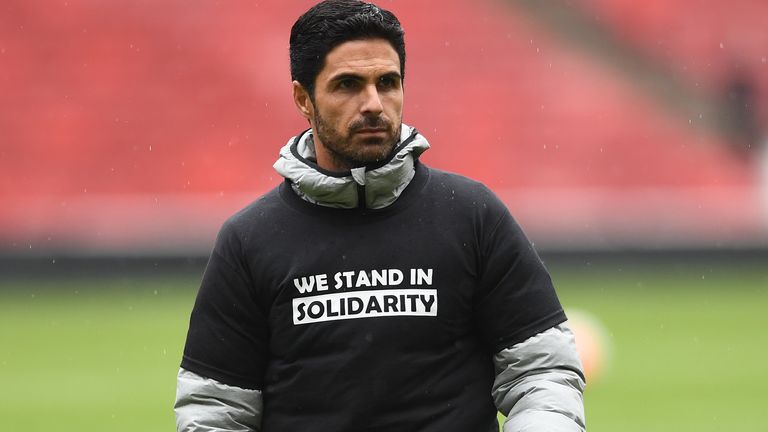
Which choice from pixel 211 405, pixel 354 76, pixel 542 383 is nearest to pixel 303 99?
pixel 354 76

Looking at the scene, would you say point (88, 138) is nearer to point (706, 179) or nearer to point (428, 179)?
point (706, 179)

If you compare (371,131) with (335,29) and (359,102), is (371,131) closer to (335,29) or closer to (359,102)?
(359,102)

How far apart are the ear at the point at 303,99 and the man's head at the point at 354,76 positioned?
7 centimetres

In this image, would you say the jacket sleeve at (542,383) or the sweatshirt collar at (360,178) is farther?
the sweatshirt collar at (360,178)

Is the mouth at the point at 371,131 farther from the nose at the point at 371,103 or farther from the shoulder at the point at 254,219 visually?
the shoulder at the point at 254,219

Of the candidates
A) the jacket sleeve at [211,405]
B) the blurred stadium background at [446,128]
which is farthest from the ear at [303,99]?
the blurred stadium background at [446,128]

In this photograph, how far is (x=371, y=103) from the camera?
11.6ft

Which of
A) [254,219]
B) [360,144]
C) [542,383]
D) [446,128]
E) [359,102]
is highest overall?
[446,128]

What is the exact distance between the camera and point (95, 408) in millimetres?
10461

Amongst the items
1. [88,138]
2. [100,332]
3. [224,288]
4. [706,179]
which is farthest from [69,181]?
[224,288]

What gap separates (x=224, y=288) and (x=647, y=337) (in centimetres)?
1019

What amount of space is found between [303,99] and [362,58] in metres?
0.26

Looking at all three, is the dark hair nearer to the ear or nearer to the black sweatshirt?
the ear

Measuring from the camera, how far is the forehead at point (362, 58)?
358 cm
